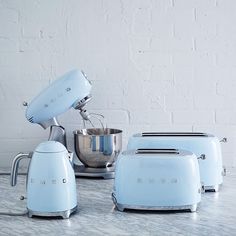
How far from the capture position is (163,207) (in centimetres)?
102

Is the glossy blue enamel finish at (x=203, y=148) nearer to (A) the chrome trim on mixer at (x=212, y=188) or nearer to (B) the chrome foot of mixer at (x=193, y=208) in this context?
(A) the chrome trim on mixer at (x=212, y=188)

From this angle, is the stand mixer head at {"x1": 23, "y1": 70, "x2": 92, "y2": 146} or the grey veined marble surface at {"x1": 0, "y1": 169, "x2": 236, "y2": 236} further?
the stand mixer head at {"x1": 23, "y1": 70, "x2": 92, "y2": 146}

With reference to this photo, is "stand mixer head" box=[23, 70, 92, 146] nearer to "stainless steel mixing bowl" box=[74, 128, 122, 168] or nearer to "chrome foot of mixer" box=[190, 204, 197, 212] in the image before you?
"stainless steel mixing bowl" box=[74, 128, 122, 168]

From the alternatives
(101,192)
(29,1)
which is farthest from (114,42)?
(101,192)

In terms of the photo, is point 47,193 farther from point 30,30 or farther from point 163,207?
point 30,30

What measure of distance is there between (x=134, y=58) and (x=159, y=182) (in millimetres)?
674

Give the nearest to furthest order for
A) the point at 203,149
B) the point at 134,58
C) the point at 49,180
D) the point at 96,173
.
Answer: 1. the point at 49,180
2. the point at 203,149
3. the point at 96,173
4. the point at 134,58

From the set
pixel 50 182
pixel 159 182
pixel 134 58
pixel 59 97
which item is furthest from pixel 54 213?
pixel 134 58

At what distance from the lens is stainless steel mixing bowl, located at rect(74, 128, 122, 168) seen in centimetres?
142

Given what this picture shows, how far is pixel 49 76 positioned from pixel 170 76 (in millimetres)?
452

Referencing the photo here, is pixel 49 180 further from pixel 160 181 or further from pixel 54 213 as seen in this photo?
pixel 160 181

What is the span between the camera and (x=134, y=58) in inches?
62.1

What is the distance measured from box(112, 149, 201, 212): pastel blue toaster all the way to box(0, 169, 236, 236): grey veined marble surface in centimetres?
3

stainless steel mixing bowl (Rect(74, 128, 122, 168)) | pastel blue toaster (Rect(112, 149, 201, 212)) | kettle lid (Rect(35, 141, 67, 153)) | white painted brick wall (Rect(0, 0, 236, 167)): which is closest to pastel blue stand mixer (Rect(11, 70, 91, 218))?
kettle lid (Rect(35, 141, 67, 153))
